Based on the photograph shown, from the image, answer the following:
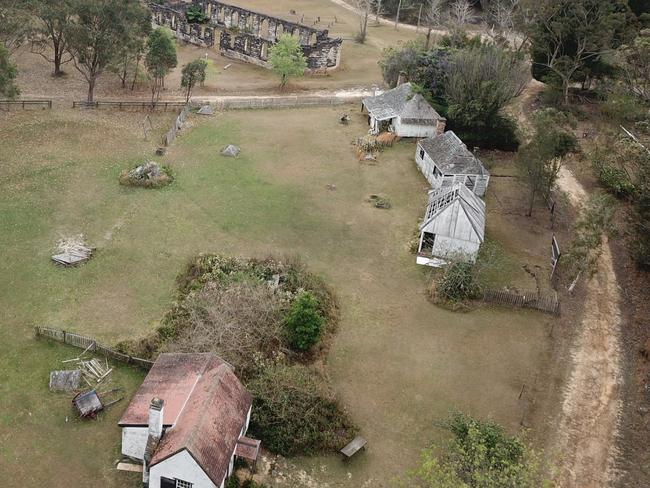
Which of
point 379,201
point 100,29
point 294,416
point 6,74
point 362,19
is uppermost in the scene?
point 100,29

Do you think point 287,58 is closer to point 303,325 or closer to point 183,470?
point 303,325

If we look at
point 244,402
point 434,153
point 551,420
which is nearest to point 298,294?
point 244,402

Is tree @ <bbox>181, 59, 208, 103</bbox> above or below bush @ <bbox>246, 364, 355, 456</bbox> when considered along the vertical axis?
above

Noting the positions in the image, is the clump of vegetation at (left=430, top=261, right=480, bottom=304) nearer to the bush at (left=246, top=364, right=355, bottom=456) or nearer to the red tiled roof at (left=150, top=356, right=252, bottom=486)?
the bush at (left=246, top=364, right=355, bottom=456)

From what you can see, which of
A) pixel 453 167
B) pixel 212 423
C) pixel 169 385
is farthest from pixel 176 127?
pixel 212 423

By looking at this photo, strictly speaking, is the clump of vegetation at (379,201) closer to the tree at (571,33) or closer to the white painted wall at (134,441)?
the white painted wall at (134,441)

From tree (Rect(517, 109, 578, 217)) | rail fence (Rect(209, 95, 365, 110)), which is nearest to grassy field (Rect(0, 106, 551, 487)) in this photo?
rail fence (Rect(209, 95, 365, 110))
